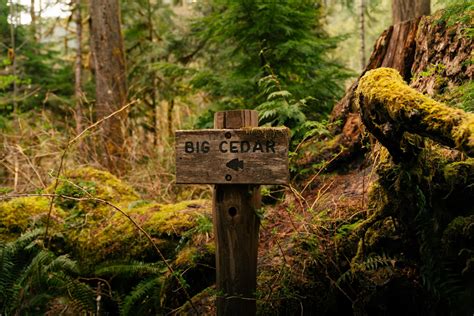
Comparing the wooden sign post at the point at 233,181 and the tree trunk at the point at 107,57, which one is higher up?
the tree trunk at the point at 107,57

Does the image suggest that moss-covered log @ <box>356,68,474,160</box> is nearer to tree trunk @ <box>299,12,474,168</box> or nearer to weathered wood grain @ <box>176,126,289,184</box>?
weathered wood grain @ <box>176,126,289,184</box>

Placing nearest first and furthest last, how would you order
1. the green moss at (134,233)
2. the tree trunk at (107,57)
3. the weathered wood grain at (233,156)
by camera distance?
the weathered wood grain at (233,156)
the green moss at (134,233)
the tree trunk at (107,57)

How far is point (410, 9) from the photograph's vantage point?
5.87m

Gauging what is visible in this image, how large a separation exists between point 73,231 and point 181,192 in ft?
8.95

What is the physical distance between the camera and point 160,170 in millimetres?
7891

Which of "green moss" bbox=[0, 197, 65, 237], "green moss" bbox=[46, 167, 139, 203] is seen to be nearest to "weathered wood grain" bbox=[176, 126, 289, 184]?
"green moss" bbox=[0, 197, 65, 237]

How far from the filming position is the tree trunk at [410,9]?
5824 millimetres

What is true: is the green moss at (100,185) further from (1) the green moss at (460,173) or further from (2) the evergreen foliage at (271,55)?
(1) the green moss at (460,173)

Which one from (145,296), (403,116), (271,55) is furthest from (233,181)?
(271,55)

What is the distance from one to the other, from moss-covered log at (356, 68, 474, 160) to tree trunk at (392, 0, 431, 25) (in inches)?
144

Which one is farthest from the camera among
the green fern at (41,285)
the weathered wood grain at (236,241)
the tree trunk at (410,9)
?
the tree trunk at (410,9)

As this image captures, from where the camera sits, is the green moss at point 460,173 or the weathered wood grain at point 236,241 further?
the weathered wood grain at point 236,241

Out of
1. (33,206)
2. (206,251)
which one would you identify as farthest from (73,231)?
(206,251)

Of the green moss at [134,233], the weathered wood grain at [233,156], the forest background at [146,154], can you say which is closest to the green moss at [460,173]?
the forest background at [146,154]
